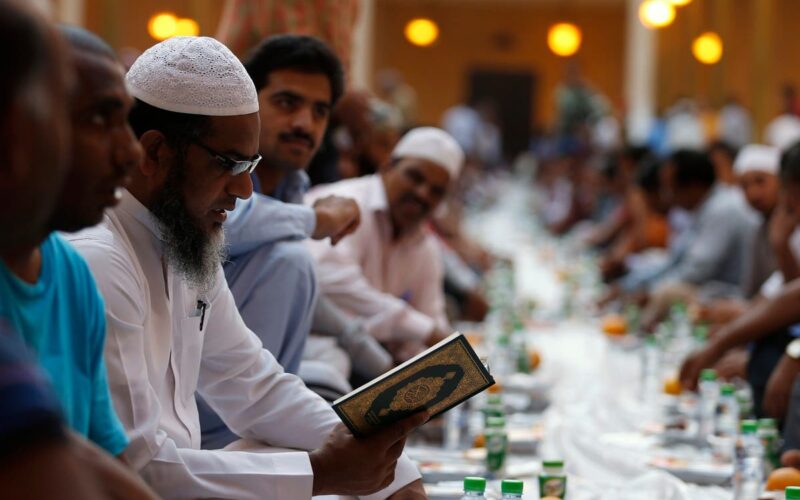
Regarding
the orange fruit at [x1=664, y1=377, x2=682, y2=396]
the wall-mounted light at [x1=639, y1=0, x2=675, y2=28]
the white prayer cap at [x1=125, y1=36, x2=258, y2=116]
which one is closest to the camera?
the white prayer cap at [x1=125, y1=36, x2=258, y2=116]

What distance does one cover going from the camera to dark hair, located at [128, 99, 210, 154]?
2.34 meters

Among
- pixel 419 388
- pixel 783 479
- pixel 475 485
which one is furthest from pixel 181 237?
pixel 783 479

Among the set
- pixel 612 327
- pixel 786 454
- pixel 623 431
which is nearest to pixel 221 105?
pixel 786 454

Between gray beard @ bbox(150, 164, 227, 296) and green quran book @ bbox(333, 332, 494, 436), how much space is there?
343 mm

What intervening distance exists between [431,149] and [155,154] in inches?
112

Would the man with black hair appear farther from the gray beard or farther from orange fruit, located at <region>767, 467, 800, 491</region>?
orange fruit, located at <region>767, 467, 800, 491</region>

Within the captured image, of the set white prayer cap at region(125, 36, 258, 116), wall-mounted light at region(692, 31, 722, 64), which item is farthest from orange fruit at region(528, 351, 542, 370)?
wall-mounted light at region(692, 31, 722, 64)

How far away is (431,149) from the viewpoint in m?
5.14

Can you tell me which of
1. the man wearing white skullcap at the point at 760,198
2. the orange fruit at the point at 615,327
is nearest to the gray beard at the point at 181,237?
the orange fruit at the point at 615,327

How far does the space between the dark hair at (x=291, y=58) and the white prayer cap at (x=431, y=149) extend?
54.9 inches

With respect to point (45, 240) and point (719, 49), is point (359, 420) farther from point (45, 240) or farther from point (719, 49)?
point (719, 49)

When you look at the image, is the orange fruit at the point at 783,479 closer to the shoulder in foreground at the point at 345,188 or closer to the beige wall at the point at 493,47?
the shoulder in foreground at the point at 345,188

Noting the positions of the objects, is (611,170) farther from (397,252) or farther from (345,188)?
(345,188)

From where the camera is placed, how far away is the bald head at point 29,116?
1.28 m
